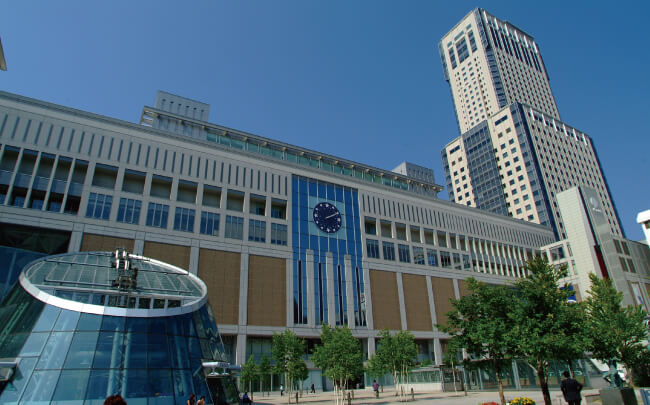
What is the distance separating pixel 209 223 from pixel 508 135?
3937 inches

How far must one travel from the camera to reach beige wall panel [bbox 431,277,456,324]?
216ft

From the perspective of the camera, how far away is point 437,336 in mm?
63812

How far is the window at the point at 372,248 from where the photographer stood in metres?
63.2

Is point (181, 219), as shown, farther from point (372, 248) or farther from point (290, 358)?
point (372, 248)

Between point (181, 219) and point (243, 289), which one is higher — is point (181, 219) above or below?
above

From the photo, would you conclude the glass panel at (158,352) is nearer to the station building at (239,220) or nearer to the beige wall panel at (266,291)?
the station building at (239,220)

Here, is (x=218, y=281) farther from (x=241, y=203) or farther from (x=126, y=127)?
(x=126, y=127)

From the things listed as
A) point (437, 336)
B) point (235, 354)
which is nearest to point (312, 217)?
point (235, 354)

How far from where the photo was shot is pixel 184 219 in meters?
51.0

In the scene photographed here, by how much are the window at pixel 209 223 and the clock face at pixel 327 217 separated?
15042 millimetres

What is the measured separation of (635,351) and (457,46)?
142m

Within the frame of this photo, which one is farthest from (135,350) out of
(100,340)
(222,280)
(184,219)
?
(184,219)

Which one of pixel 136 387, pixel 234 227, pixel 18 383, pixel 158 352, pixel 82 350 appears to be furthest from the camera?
pixel 234 227

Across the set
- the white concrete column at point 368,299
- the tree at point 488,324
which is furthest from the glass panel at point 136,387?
the white concrete column at point 368,299
